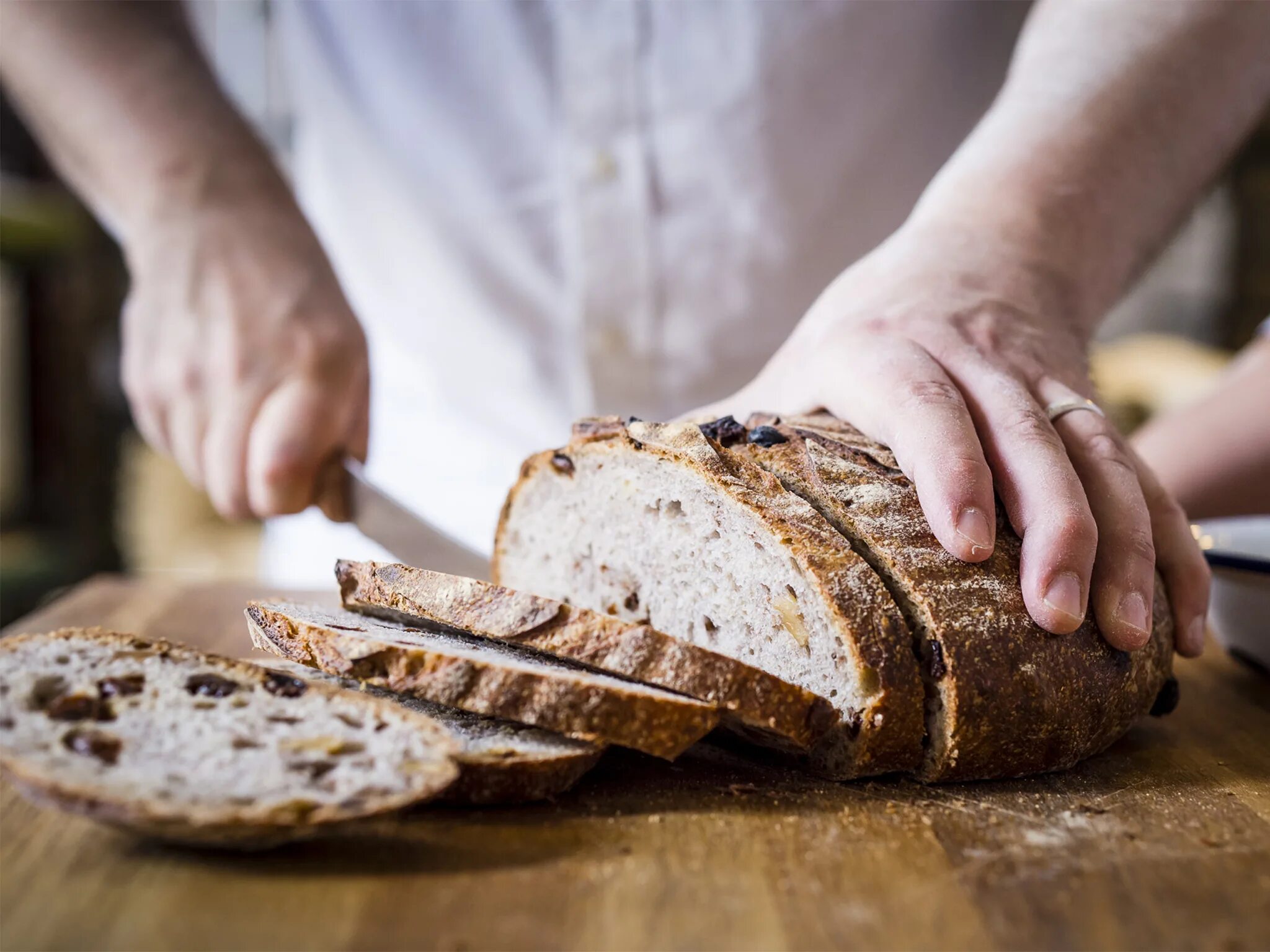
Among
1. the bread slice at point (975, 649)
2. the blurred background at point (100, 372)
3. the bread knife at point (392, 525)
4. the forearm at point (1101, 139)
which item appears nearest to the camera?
the bread slice at point (975, 649)

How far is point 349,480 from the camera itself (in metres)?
2.62

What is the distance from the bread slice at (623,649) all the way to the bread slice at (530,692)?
0.03 metres

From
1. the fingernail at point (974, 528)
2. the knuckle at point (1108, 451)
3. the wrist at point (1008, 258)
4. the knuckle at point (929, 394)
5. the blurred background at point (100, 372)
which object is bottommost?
the blurred background at point (100, 372)

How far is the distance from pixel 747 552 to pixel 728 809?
0.41 meters

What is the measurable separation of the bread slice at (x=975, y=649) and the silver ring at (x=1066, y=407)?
23 centimetres

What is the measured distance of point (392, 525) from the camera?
2.54 m

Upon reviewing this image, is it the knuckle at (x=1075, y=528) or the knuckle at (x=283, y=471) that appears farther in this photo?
the knuckle at (x=283, y=471)

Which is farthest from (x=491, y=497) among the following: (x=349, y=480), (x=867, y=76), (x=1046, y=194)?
(x=1046, y=194)

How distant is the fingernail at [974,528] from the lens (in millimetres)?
1551

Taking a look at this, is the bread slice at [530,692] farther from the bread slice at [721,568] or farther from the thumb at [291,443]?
the thumb at [291,443]

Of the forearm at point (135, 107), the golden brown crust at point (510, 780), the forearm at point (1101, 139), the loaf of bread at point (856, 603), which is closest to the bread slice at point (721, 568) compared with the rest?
the loaf of bread at point (856, 603)

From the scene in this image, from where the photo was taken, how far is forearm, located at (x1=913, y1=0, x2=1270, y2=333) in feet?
6.98

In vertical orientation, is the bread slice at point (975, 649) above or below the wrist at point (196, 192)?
below

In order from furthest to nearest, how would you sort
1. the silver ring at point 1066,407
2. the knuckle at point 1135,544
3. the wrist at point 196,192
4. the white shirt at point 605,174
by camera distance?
1. the white shirt at point 605,174
2. the wrist at point 196,192
3. the silver ring at point 1066,407
4. the knuckle at point 1135,544
